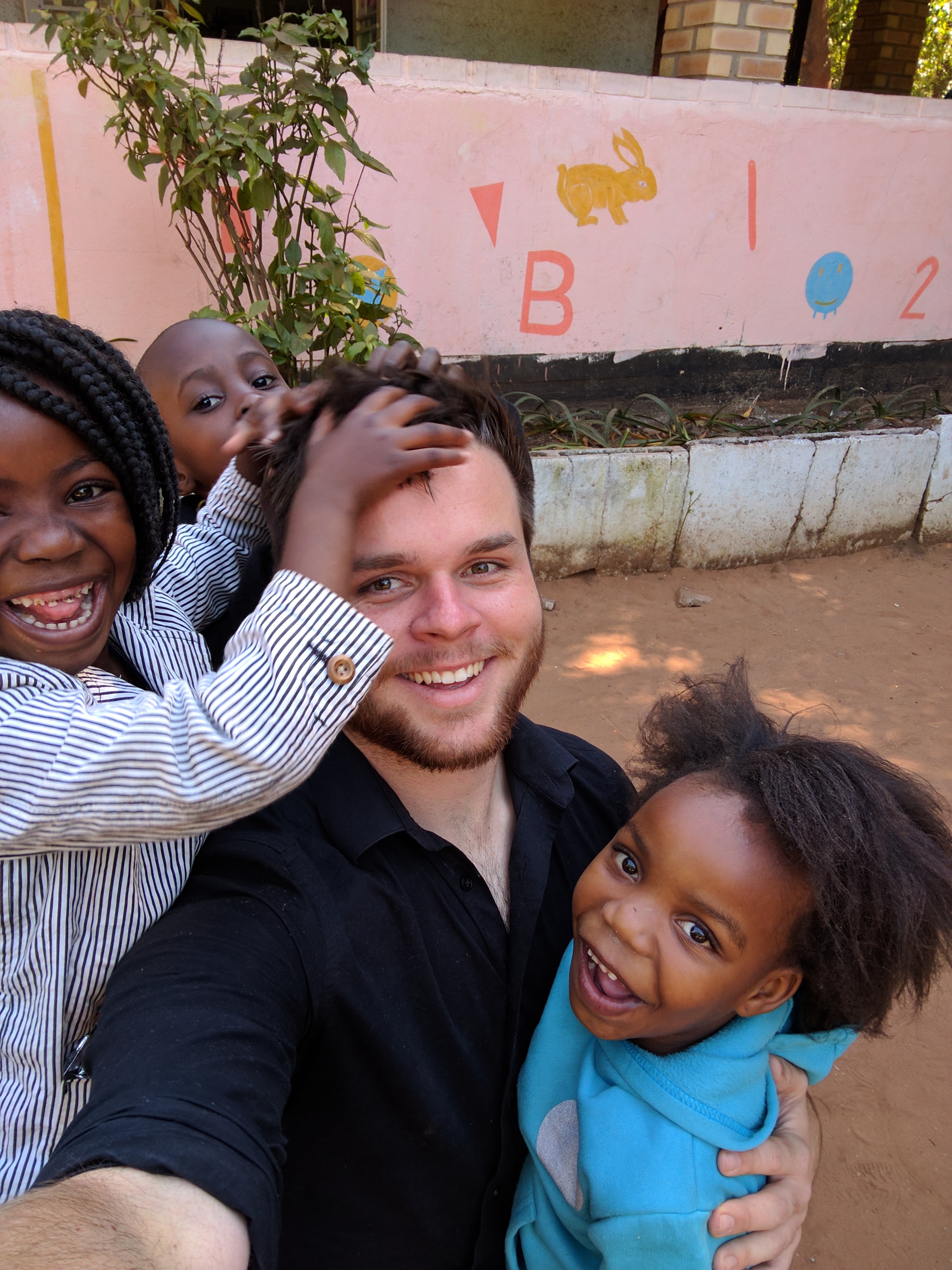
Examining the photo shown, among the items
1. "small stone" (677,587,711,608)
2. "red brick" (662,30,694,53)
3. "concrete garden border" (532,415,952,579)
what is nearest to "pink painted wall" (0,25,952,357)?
"red brick" (662,30,694,53)

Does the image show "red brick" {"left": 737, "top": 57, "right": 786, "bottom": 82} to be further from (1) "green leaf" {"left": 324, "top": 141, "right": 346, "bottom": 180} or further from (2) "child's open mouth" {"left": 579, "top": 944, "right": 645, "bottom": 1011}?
(2) "child's open mouth" {"left": 579, "top": 944, "right": 645, "bottom": 1011}

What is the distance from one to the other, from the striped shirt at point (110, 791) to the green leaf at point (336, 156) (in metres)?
3.18

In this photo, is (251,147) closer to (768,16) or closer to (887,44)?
(768,16)

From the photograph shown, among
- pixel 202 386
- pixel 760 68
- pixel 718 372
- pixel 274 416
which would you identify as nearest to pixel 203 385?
pixel 202 386

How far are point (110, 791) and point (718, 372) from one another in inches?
248

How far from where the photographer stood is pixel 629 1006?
4.68 ft

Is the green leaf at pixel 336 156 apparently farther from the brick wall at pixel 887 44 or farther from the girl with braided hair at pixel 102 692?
the brick wall at pixel 887 44

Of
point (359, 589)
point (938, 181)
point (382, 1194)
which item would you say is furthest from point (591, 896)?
point (938, 181)

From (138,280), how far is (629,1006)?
4.55 m

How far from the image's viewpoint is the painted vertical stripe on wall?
13.9 feet

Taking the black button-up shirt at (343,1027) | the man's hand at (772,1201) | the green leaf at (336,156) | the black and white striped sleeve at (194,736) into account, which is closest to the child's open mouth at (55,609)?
the black and white striped sleeve at (194,736)

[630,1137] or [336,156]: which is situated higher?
[336,156]

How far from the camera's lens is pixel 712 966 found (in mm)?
1438

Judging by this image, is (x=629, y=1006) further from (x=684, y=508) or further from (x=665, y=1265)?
(x=684, y=508)
